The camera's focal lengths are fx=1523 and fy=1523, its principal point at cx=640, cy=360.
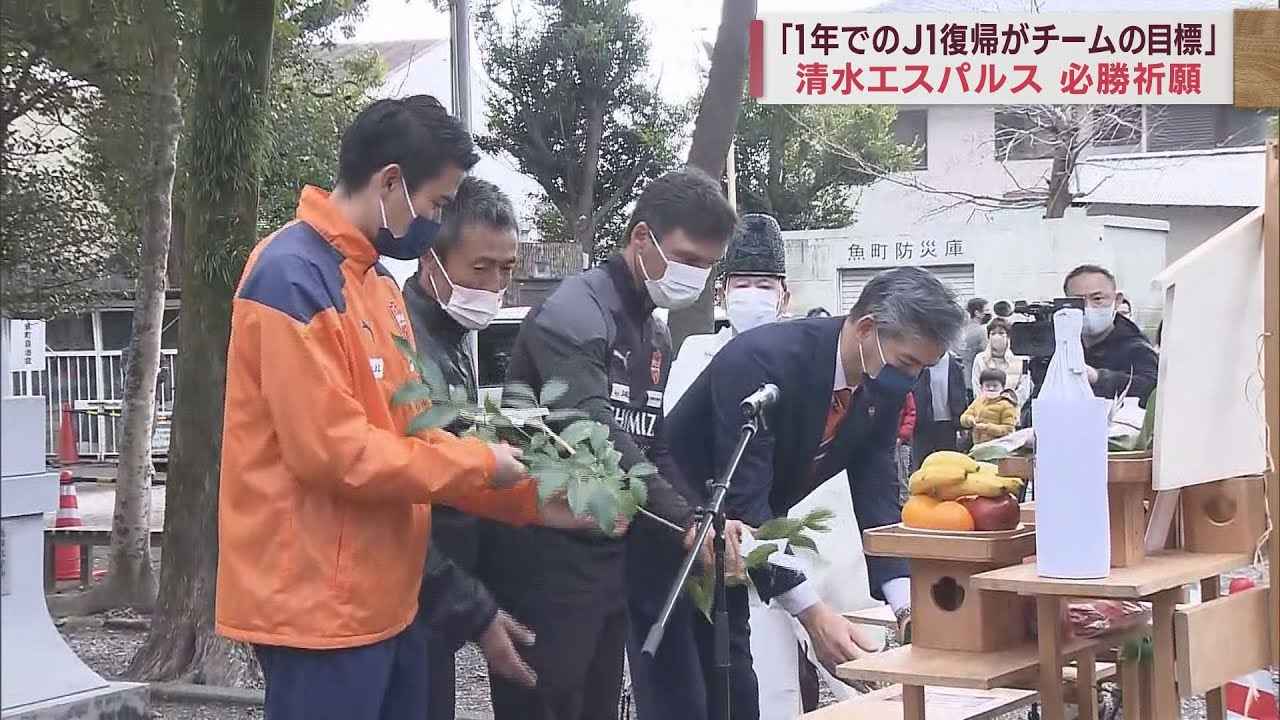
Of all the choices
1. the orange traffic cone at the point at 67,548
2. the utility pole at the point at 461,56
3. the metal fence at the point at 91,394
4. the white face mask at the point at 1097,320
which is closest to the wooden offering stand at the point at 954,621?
the white face mask at the point at 1097,320

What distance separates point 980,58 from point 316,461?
180 inches

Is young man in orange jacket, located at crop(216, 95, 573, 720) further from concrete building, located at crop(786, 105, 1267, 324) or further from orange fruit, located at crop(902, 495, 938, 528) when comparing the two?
concrete building, located at crop(786, 105, 1267, 324)

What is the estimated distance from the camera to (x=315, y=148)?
1500 cm

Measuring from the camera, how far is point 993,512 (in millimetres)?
3006

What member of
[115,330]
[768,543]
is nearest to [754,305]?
[768,543]

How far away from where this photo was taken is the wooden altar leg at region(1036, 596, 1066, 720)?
Result: 288 cm

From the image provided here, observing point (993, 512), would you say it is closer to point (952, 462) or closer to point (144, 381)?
point (952, 462)

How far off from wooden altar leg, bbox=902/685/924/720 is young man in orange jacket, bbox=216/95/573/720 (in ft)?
2.91

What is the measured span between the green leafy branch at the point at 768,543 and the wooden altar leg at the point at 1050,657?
0.59 metres

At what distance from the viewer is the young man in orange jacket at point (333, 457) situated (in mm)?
2561

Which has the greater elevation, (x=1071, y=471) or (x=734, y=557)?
(x=1071, y=471)

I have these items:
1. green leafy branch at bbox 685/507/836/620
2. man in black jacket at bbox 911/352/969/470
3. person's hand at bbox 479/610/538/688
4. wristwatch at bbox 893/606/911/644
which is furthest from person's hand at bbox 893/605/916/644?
man in black jacket at bbox 911/352/969/470

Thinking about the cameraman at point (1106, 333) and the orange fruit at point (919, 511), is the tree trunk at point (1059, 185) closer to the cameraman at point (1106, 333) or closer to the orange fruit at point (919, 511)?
the cameraman at point (1106, 333)

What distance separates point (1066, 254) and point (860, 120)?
591 cm
